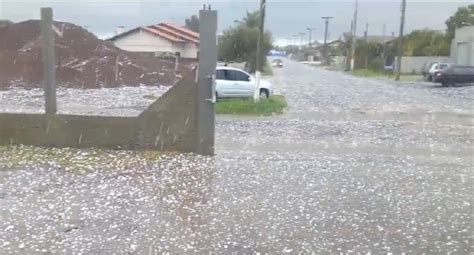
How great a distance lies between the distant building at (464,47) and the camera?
164 ft

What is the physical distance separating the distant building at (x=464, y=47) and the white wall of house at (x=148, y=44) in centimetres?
2572

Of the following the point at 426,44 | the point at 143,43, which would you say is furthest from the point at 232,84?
the point at 426,44

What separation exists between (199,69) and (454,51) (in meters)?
53.0

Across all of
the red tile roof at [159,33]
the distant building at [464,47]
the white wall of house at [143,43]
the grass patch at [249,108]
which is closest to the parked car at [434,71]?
the distant building at [464,47]

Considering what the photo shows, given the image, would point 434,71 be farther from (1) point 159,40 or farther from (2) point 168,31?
(1) point 159,40

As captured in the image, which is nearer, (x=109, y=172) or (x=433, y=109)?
(x=109, y=172)

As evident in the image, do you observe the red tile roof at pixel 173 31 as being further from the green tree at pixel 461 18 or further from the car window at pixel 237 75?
the green tree at pixel 461 18

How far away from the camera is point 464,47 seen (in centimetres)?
5225

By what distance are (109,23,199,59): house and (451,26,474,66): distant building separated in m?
25.5

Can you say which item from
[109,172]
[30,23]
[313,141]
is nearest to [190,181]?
[109,172]

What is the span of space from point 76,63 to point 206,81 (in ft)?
85.7

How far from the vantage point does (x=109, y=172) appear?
820 centimetres

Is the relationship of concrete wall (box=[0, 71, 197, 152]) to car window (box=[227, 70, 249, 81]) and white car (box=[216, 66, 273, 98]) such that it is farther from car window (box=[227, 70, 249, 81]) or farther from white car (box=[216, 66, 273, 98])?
car window (box=[227, 70, 249, 81])

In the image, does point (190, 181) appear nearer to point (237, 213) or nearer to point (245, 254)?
point (237, 213)
